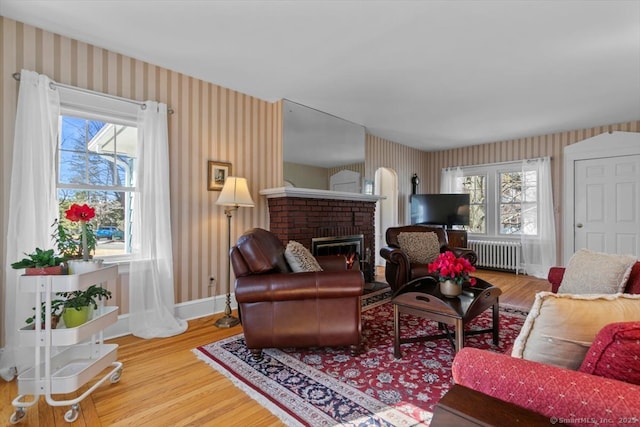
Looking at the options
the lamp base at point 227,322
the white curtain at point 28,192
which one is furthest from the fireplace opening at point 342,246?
the white curtain at point 28,192

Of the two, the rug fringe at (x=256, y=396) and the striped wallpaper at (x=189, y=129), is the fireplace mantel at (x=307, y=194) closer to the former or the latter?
the striped wallpaper at (x=189, y=129)

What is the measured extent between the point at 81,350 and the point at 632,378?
8.60 feet

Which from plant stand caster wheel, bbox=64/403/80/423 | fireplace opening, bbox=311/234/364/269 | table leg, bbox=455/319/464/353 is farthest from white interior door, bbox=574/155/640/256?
plant stand caster wheel, bbox=64/403/80/423

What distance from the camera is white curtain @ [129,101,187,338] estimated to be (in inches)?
110

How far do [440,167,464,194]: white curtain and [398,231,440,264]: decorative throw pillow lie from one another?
265 cm

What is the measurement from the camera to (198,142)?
131 inches

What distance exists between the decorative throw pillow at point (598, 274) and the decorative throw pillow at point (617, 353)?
1363 mm

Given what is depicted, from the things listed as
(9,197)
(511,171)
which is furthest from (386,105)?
(9,197)

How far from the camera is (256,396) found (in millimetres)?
Result: 1820

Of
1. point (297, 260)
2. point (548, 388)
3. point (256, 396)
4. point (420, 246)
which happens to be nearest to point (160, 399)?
point (256, 396)

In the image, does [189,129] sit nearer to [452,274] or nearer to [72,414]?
[72,414]

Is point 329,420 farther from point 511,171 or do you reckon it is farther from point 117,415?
point 511,171

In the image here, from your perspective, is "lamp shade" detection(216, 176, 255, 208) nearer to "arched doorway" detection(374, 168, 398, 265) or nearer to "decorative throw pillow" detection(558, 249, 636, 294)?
"decorative throw pillow" detection(558, 249, 636, 294)

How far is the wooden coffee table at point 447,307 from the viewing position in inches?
79.8
